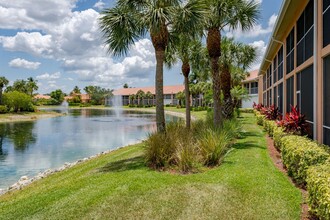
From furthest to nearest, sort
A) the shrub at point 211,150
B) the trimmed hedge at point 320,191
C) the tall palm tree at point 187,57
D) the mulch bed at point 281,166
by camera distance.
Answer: the tall palm tree at point 187,57 < the shrub at point 211,150 < the mulch bed at point 281,166 < the trimmed hedge at point 320,191

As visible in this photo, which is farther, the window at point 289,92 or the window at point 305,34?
the window at point 289,92

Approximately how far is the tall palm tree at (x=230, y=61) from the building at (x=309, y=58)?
657cm

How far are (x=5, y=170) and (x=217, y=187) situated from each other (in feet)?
34.6

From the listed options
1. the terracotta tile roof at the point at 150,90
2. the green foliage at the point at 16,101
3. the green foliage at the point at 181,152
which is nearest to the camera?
the green foliage at the point at 181,152

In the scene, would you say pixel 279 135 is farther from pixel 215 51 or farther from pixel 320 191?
pixel 320 191

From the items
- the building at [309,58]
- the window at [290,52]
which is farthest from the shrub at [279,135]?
the window at [290,52]

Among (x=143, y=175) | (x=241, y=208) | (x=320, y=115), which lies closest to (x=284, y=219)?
(x=241, y=208)

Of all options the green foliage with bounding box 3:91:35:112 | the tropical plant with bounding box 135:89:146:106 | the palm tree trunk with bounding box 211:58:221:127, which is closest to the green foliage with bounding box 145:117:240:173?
the palm tree trunk with bounding box 211:58:221:127

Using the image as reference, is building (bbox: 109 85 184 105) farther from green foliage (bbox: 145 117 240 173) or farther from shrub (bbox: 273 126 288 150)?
green foliage (bbox: 145 117 240 173)

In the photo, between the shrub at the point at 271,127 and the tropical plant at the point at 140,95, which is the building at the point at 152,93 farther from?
the shrub at the point at 271,127

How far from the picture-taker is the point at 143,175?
743 cm

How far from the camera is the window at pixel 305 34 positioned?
30.6 feet

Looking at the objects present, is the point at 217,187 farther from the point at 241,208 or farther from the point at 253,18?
the point at 253,18

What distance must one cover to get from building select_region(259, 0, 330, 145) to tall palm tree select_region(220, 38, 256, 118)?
6.57 m
